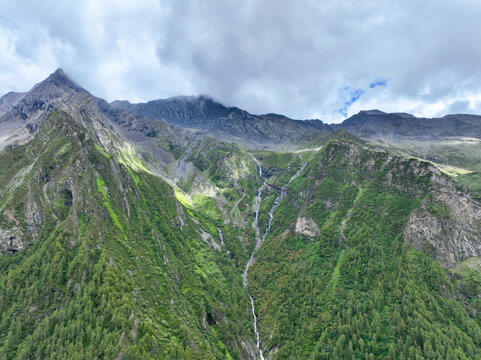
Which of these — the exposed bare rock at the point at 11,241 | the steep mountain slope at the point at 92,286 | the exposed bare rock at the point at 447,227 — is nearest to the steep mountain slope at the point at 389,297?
the exposed bare rock at the point at 447,227

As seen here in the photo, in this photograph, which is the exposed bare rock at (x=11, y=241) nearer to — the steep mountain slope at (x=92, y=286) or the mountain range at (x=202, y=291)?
the steep mountain slope at (x=92, y=286)

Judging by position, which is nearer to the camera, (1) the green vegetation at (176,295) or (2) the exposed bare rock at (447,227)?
(1) the green vegetation at (176,295)

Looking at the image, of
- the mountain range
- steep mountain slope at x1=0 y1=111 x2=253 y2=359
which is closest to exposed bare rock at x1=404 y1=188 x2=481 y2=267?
the mountain range

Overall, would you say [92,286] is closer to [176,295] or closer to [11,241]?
[176,295]

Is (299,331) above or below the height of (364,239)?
below

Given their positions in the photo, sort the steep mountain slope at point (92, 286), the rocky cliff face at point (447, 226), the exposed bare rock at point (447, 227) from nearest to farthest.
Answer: the steep mountain slope at point (92, 286) < the exposed bare rock at point (447, 227) < the rocky cliff face at point (447, 226)

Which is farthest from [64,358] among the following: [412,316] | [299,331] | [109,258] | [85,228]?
[412,316]

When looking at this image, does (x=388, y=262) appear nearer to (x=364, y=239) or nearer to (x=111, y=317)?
(x=364, y=239)

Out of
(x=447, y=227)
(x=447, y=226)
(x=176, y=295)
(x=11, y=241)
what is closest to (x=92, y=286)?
(x=176, y=295)

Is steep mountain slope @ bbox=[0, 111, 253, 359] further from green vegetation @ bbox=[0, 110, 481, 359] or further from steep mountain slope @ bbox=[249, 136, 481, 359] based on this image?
steep mountain slope @ bbox=[249, 136, 481, 359]

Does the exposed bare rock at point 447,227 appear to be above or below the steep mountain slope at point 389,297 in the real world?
above

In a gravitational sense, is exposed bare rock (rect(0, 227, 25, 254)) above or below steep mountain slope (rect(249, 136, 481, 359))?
above
